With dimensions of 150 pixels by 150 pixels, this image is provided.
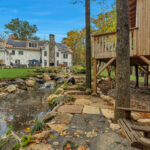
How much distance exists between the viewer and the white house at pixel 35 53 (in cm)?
2812

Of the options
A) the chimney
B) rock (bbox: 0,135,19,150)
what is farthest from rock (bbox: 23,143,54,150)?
the chimney

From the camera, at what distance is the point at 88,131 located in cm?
274

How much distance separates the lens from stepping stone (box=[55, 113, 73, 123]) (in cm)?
329

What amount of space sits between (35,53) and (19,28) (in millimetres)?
15888

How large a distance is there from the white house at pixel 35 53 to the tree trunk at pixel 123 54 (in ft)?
86.8

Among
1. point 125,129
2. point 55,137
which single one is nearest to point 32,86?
point 55,137

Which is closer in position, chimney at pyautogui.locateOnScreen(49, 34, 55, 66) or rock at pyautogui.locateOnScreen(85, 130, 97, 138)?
rock at pyautogui.locateOnScreen(85, 130, 97, 138)

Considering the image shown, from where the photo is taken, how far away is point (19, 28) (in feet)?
130

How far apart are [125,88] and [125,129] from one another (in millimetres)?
1007

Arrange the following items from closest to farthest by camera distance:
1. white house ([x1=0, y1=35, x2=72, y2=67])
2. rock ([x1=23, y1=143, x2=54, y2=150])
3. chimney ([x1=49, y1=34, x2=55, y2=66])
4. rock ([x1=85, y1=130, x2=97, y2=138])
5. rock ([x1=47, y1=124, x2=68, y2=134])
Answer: rock ([x1=23, y1=143, x2=54, y2=150]) → rock ([x1=85, y1=130, x2=97, y2=138]) → rock ([x1=47, y1=124, x2=68, y2=134]) → white house ([x1=0, y1=35, x2=72, y2=67]) → chimney ([x1=49, y1=34, x2=55, y2=66])

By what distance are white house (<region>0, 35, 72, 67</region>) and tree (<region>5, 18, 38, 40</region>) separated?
11712 millimetres

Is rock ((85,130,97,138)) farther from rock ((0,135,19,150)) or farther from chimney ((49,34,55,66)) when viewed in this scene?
chimney ((49,34,55,66))

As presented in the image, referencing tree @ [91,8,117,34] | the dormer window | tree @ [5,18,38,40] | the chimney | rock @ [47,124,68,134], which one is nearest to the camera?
rock @ [47,124,68,134]

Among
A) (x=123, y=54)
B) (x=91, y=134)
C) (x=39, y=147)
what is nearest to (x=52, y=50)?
(x=123, y=54)
